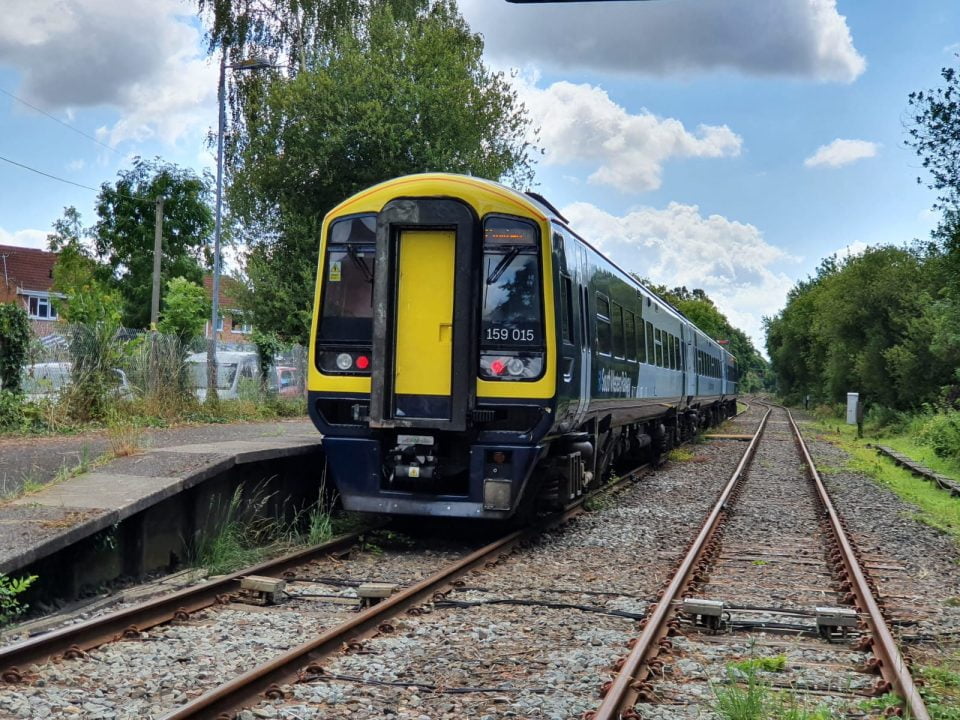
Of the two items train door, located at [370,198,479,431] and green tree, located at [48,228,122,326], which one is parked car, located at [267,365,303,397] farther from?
train door, located at [370,198,479,431]

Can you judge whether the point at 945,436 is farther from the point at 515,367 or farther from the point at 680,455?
the point at 515,367

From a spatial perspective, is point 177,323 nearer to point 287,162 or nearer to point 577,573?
point 287,162

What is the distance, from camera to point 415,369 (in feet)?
30.3

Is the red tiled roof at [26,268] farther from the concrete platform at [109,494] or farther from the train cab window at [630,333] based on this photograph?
the concrete platform at [109,494]

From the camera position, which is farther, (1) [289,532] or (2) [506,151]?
(2) [506,151]

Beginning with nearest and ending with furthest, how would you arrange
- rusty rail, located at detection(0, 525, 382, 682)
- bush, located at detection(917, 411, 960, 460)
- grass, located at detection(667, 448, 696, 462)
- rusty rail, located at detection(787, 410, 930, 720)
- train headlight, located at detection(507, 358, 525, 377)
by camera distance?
rusty rail, located at detection(787, 410, 930, 720) < rusty rail, located at detection(0, 525, 382, 682) < train headlight, located at detection(507, 358, 525, 377) < bush, located at detection(917, 411, 960, 460) < grass, located at detection(667, 448, 696, 462)

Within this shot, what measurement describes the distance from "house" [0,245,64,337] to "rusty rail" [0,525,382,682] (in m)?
54.0

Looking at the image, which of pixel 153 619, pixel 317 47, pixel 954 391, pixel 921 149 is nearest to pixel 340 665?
pixel 153 619

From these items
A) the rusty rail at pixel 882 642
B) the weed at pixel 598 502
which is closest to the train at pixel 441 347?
the rusty rail at pixel 882 642

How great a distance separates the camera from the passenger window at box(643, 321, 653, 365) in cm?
1566

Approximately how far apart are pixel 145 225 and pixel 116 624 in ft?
159

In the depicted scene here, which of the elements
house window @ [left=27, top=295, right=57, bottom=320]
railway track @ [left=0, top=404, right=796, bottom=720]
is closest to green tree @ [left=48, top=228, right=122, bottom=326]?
house window @ [left=27, top=295, right=57, bottom=320]

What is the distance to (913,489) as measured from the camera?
17125 mm

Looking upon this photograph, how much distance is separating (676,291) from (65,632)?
149m
